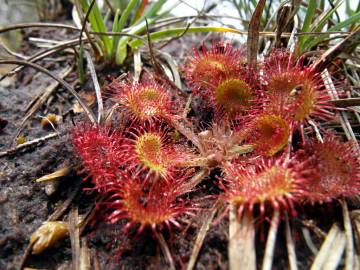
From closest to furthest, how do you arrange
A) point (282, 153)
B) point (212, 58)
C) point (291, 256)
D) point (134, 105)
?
point (291, 256)
point (282, 153)
point (134, 105)
point (212, 58)

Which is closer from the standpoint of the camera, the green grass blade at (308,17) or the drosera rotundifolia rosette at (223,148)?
the drosera rotundifolia rosette at (223,148)

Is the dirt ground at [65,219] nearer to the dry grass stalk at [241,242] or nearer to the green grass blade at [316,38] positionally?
the dry grass stalk at [241,242]

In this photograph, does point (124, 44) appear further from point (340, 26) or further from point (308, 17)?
point (340, 26)

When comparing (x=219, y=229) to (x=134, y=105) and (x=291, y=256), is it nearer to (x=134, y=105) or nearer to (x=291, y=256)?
(x=291, y=256)

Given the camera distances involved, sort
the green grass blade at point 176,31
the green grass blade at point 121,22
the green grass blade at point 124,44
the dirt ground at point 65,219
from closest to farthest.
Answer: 1. the dirt ground at point 65,219
2. the green grass blade at point 176,31
3. the green grass blade at point 121,22
4. the green grass blade at point 124,44

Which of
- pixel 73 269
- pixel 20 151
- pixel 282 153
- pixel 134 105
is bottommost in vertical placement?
pixel 73 269

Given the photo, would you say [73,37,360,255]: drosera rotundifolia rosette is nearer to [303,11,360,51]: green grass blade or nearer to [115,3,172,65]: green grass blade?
[303,11,360,51]: green grass blade

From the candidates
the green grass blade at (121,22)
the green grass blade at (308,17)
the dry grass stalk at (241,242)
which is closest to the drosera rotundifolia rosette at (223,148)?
the dry grass stalk at (241,242)

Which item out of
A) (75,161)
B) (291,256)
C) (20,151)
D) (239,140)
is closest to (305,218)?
(291,256)

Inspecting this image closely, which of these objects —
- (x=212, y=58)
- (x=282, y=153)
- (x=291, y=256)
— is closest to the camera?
(x=291, y=256)
